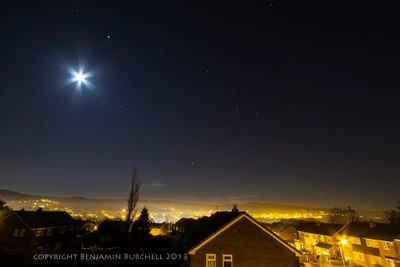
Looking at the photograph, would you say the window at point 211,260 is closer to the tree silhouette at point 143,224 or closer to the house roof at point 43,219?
the house roof at point 43,219

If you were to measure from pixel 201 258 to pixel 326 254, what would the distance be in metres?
50.0

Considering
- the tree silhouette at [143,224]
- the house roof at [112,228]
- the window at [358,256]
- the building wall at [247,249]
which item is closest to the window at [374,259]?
the window at [358,256]

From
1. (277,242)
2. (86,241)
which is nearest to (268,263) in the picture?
(277,242)

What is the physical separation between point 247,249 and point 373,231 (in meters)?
48.4

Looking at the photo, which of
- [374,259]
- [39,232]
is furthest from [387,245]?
[39,232]

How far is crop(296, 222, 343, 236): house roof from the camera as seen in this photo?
6649cm

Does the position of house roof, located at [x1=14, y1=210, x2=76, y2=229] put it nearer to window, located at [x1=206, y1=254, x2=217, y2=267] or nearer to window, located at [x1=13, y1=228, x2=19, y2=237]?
window, located at [x1=13, y1=228, x2=19, y2=237]

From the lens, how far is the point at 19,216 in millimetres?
48125

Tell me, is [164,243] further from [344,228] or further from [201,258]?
[344,228]

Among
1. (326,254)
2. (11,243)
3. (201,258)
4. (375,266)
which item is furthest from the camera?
(326,254)

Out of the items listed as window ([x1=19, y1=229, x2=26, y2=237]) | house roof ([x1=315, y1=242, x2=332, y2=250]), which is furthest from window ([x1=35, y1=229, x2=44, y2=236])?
house roof ([x1=315, y1=242, x2=332, y2=250])

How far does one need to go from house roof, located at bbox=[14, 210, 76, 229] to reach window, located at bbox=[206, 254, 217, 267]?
41939 mm

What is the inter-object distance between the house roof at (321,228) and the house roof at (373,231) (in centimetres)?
278

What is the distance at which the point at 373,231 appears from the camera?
183ft
